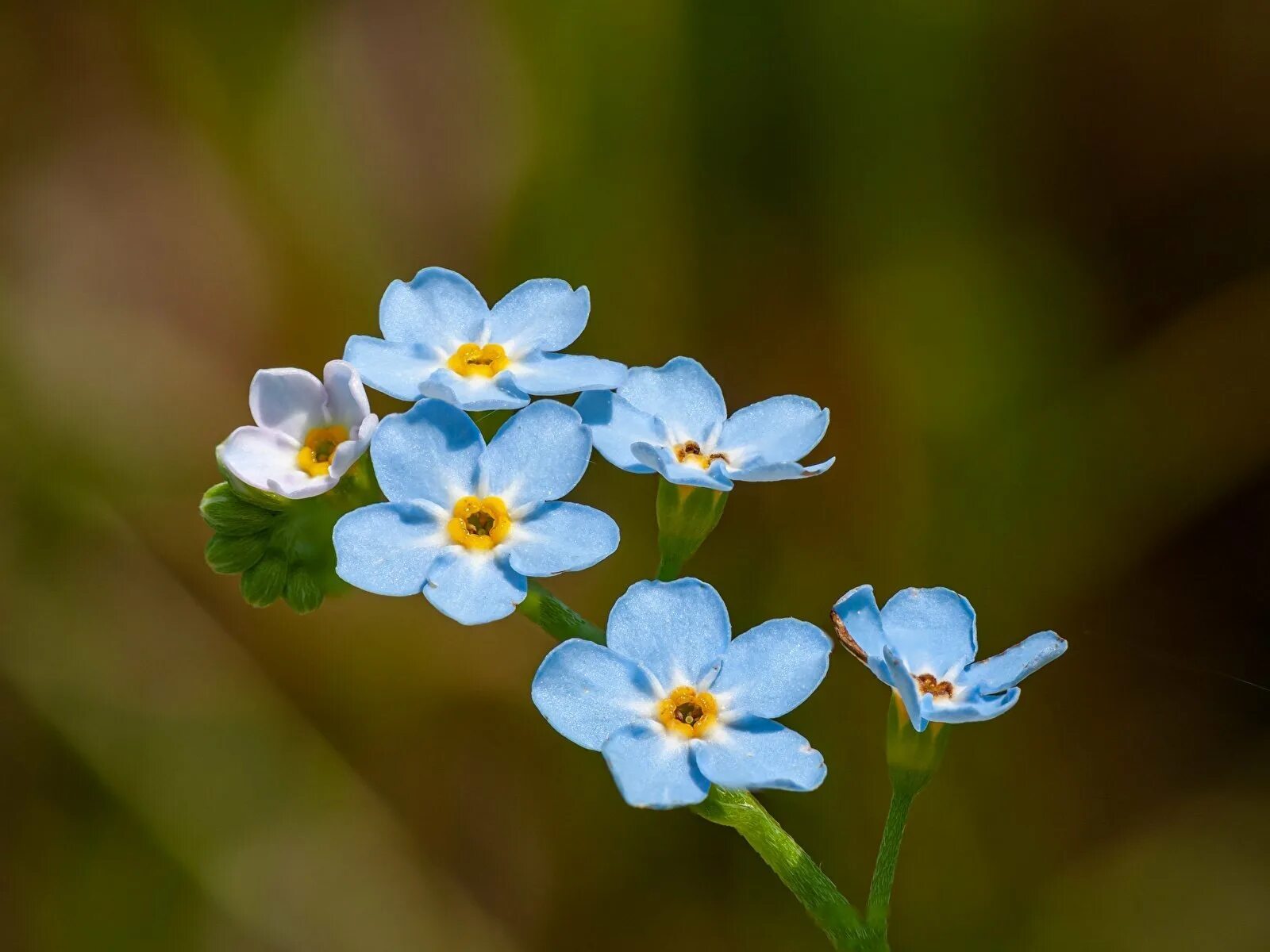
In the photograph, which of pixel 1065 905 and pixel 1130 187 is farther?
pixel 1130 187

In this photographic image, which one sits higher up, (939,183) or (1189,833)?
(939,183)

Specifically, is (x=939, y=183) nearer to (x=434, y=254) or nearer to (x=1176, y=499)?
(x=1176, y=499)

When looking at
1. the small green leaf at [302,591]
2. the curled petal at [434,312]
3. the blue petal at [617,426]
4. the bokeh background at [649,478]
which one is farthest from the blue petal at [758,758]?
the bokeh background at [649,478]

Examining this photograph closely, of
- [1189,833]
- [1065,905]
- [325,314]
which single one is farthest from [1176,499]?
[325,314]

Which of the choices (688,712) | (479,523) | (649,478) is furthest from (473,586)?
(649,478)

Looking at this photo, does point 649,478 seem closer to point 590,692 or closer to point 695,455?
point 695,455

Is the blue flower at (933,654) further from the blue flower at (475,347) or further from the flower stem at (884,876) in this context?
the blue flower at (475,347)

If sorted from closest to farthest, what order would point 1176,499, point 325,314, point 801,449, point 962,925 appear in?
point 801,449, point 962,925, point 1176,499, point 325,314

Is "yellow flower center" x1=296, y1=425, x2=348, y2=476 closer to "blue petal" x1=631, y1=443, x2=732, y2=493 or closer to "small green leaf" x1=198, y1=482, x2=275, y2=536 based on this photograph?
"small green leaf" x1=198, y1=482, x2=275, y2=536
